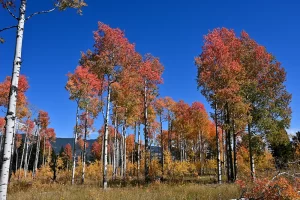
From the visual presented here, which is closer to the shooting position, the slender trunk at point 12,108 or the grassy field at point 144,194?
the slender trunk at point 12,108

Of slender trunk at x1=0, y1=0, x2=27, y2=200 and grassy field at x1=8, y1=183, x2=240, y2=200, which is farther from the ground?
slender trunk at x1=0, y1=0, x2=27, y2=200

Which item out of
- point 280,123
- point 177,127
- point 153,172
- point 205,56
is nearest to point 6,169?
point 205,56

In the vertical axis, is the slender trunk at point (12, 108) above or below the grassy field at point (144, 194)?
above

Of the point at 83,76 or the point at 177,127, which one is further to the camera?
the point at 177,127

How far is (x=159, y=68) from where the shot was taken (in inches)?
952

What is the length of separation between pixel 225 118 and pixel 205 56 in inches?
188

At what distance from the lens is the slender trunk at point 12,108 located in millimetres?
5930

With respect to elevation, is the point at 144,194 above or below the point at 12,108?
below

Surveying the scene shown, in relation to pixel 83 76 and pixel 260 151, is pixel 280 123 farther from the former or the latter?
pixel 83 76

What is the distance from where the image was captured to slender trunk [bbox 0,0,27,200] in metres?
5.93

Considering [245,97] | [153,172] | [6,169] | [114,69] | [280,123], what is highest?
[114,69]

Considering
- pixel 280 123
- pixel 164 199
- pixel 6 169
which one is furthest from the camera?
pixel 280 123

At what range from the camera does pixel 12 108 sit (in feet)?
21.0

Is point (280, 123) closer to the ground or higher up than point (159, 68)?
closer to the ground
